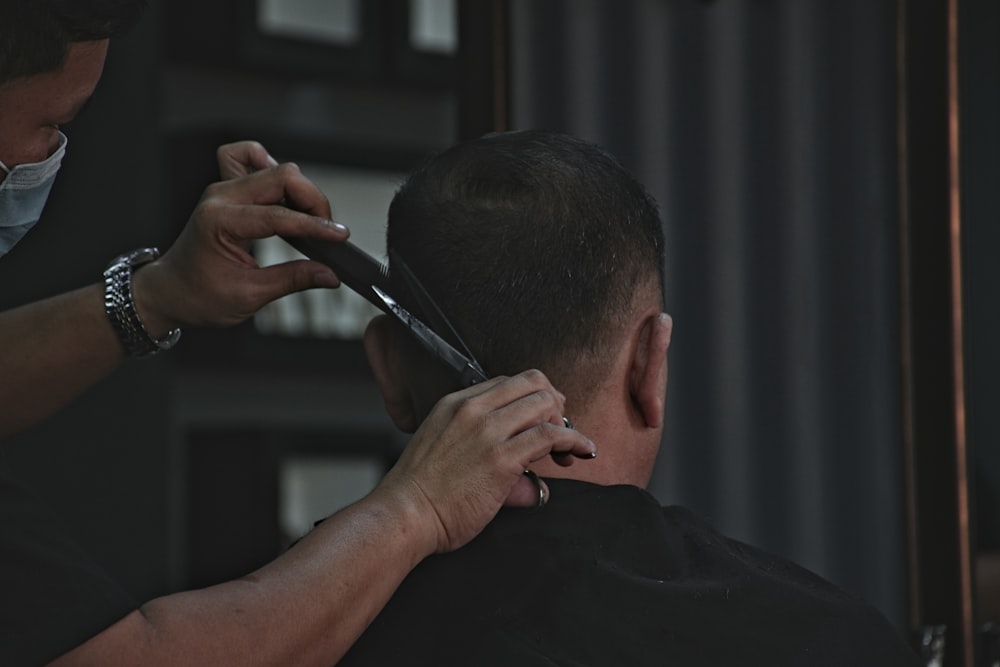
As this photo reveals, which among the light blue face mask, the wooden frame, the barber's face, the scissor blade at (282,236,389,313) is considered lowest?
the wooden frame

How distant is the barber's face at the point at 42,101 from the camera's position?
1752 millimetres

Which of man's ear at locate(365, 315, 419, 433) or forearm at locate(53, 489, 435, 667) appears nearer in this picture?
forearm at locate(53, 489, 435, 667)

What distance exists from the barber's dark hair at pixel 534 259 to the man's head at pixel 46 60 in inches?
17.0

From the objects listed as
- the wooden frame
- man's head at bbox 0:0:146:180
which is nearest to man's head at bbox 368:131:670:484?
man's head at bbox 0:0:146:180

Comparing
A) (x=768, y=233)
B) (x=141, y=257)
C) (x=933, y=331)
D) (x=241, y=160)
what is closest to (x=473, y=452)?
(x=241, y=160)

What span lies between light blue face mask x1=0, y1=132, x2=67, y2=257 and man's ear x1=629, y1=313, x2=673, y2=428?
744mm

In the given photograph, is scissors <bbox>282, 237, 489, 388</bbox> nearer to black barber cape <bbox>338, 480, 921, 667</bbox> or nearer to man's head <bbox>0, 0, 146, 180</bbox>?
black barber cape <bbox>338, 480, 921, 667</bbox>

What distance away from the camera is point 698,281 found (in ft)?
8.82

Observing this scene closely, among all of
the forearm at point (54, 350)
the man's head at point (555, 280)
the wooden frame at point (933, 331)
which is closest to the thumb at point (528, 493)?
the man's head at point (555, 280)

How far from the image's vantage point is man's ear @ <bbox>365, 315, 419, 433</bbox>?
1.86 meters

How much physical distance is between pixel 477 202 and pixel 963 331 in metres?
1.28

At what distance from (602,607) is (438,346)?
34 centimetres

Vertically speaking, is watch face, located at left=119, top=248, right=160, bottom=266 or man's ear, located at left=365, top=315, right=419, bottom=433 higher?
watch face, located at left=119, top=248, right=160, bottom=266

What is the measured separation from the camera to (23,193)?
1890 millimetres
